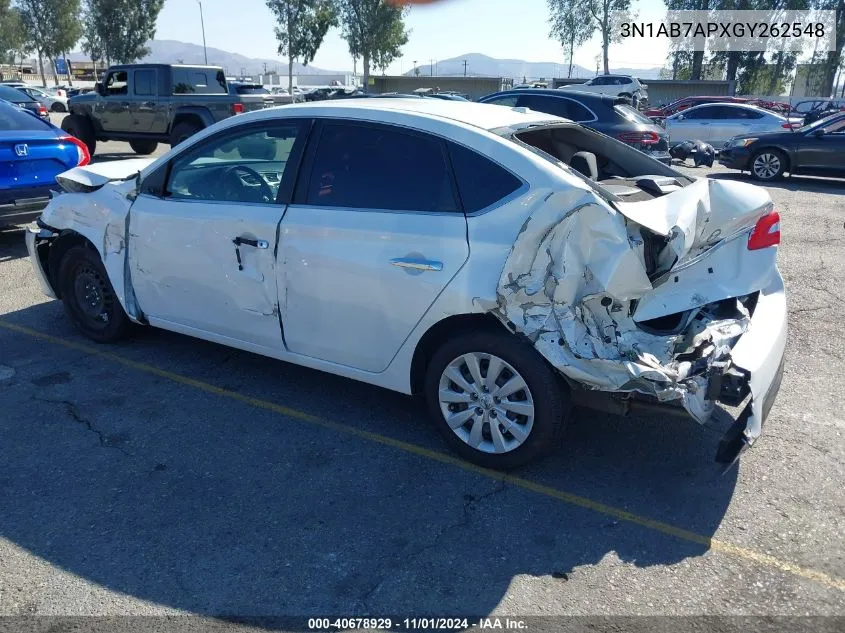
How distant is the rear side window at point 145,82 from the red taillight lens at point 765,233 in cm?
1375

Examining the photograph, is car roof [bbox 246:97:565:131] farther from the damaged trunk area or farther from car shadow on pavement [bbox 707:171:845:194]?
car shadow on pavement [bbox 707:171:845:194]

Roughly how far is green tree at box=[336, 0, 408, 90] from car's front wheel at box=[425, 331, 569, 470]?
51.4 metres

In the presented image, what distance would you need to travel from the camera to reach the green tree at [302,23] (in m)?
55.4

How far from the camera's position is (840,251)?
8.61 m

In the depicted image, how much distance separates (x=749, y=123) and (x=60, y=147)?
17113 mm

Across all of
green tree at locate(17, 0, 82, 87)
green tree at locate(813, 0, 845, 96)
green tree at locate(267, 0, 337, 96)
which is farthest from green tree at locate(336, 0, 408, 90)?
green tree at locate(813, 0, 845, 96)

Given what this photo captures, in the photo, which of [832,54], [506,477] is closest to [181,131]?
[506,477]

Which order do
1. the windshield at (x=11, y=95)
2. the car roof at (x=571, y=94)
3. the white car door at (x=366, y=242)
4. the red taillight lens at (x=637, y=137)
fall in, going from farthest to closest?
the windshield at (x=11, y=95), the car roof at (x=571, y=94), the red taillight lens at (x=637, y=137), the white car door at (x=366, y=242)

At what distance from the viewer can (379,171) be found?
3885 mm

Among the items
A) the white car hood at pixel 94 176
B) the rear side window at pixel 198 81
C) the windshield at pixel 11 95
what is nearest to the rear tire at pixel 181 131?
the rear side window at pixel 198 81

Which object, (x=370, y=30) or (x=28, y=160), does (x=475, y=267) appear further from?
(x=370, y=30)

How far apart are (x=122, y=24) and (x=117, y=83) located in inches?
2082

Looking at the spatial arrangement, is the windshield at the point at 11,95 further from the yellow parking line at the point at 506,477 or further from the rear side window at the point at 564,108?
the yellow parking line at the point at 506,477

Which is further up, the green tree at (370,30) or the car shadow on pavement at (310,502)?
the green tree at (370,30)
